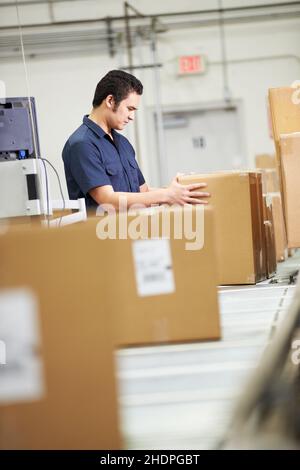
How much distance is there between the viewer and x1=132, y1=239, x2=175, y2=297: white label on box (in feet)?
5.16

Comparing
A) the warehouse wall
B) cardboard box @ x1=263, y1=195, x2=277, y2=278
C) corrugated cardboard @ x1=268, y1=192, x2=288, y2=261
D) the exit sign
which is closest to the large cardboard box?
cardboard box @ x1=263, y1=195, x2=277, y2=278

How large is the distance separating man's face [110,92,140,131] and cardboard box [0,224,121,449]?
1981 mm

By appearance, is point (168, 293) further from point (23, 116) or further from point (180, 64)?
point (180, 64)

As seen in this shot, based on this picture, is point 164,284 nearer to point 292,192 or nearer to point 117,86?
point 292,192

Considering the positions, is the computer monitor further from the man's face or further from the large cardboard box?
the large cardboard box

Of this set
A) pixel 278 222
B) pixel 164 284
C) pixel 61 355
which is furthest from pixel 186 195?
pixel 278 222

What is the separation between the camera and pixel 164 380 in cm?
139

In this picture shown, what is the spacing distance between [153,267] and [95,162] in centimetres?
127

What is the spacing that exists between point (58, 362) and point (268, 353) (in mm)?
577

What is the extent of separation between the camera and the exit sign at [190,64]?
781 centimetres

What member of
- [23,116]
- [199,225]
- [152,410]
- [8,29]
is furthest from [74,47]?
[152,410]

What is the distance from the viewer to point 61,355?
95 centimetres

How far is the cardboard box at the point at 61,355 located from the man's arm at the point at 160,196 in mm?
1413

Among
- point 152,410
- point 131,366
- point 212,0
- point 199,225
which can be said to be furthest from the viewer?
point 212,0
